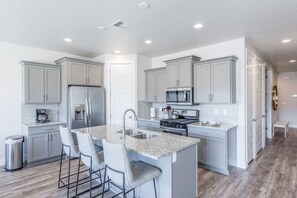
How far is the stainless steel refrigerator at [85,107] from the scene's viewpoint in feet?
13.9

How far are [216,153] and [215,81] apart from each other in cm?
149

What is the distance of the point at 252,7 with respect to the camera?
7.93 ft

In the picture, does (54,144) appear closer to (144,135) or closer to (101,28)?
(144,135)

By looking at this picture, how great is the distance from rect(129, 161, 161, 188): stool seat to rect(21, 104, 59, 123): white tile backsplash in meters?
3.33

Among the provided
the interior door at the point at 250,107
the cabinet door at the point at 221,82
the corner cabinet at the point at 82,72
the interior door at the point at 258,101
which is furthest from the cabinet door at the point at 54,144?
the interior door at the point at 258,101

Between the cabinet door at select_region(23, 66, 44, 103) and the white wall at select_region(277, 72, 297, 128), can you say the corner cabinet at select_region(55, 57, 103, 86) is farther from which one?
the white wall at select_region(277, 72, 297, 128)

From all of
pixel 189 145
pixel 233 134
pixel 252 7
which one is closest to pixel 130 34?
pixel 252 7

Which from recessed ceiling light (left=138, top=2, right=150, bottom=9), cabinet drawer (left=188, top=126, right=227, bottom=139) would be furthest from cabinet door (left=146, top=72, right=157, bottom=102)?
recessed ceiling light (left=138, top=2, right=150, bottom=9)

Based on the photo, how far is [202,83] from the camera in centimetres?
393

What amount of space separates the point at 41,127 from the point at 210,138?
12.1ft

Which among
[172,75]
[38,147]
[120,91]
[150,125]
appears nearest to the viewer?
[38,147]

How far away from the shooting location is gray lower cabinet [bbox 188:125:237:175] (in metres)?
3.30

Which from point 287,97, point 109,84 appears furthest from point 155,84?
point 287,97

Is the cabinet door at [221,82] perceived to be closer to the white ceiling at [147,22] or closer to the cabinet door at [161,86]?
the white ceiling at [147,22]
